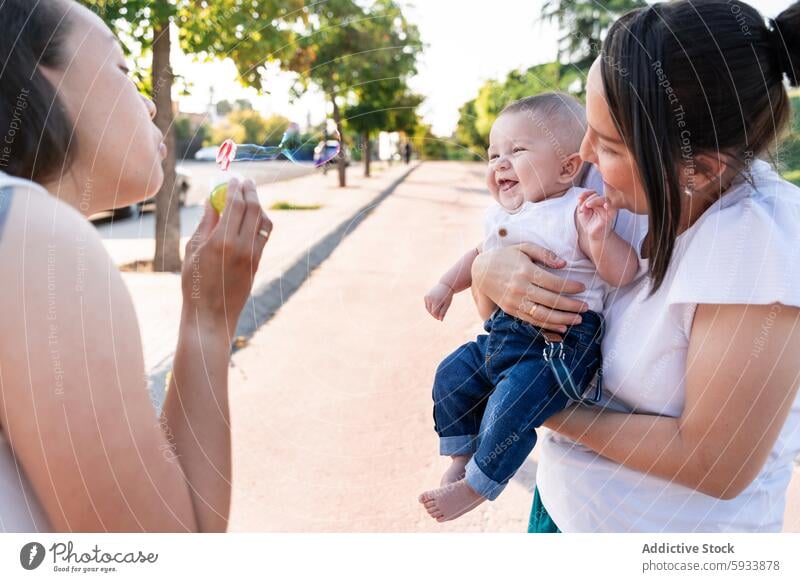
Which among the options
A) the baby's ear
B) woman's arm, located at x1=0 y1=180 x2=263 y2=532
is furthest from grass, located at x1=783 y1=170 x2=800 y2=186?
woman's arm, located at x1=0 y1=180 x2=263 y2=532

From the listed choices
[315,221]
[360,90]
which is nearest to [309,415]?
[315,221]

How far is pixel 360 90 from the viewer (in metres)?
1.20

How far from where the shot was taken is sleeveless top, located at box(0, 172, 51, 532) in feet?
1.78

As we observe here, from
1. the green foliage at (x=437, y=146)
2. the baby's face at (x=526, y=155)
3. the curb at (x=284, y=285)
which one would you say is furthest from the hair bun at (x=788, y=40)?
the curb at (x=284, y=285)

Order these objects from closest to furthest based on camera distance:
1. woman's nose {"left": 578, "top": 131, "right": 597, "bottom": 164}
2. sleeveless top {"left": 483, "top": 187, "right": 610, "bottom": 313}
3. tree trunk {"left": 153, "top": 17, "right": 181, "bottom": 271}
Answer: woman's nose {"left": 578, "top": 131, "right": 597, "bottom": 164} < sleeveless top {"left": 483, "top": 187, "right": 610, "bottom": 313} < tree trunk {"left": 153, "top": 17, "right": 181, "bottom": 271}

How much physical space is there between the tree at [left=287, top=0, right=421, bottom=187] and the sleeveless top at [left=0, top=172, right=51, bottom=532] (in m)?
0.50

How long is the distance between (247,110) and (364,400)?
126cm

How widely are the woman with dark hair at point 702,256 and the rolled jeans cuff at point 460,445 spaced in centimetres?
Result: 22

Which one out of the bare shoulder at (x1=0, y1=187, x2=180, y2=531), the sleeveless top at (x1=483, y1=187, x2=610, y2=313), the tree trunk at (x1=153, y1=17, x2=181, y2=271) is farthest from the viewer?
the tree trunk at (x1=153, y1=17, x2=181, y2=271)

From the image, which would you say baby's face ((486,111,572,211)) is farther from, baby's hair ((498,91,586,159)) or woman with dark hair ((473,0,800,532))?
woman with dark hair ((473,0,800,532))

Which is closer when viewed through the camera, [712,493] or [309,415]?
[712,493]

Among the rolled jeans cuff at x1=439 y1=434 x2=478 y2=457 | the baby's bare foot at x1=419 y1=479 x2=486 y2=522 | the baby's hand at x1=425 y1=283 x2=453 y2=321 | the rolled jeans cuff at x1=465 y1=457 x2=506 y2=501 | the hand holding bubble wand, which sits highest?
the hand holding bubble wand
